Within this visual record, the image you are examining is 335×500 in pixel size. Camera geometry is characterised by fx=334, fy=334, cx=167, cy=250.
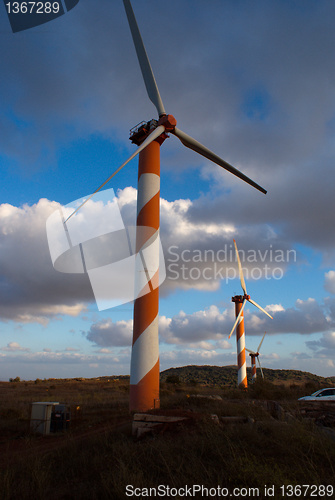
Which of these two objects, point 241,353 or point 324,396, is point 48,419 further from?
point 241,353

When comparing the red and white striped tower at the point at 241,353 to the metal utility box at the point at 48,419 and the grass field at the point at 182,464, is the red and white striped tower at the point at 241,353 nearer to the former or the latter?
the metal utility box at the point at 48,419

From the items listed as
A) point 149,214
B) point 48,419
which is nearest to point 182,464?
point 48,419

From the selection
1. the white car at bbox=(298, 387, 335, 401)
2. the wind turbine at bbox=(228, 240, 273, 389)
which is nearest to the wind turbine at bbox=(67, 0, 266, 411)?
the white car at bbox=(298, 387, 335, 401)

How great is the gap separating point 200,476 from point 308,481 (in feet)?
6.07

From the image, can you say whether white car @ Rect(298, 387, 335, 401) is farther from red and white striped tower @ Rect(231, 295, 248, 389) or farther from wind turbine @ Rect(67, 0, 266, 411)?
red and white striped tower @ Rect(231, 295, 248, 389)

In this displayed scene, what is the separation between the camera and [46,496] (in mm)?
6156

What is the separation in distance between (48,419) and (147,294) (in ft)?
21.2

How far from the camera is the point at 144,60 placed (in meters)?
19.5

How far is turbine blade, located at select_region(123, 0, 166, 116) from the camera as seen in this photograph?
19062mm

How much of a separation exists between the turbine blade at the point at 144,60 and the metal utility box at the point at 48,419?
1582cm

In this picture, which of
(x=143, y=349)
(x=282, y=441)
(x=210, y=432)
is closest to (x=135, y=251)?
(x=143, y=349)

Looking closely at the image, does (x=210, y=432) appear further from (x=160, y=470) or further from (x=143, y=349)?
(x=143, y=349)

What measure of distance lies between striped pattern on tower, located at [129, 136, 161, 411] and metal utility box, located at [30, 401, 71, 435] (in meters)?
2.86

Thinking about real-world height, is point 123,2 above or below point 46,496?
above
